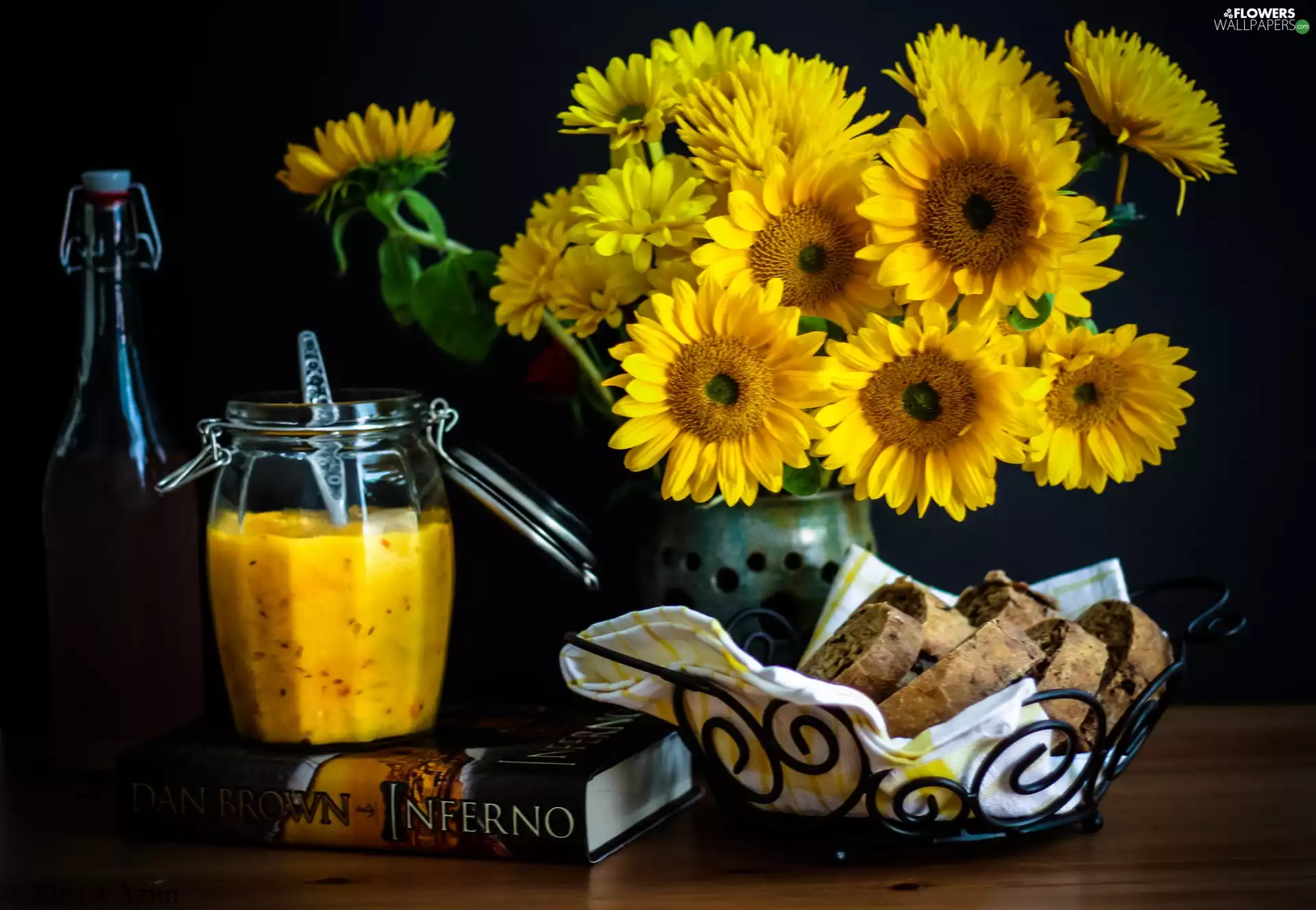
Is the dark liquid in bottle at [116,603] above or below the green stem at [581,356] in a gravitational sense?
below

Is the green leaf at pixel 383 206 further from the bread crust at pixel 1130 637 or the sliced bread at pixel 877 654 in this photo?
the bread crust at pixel 1130 637

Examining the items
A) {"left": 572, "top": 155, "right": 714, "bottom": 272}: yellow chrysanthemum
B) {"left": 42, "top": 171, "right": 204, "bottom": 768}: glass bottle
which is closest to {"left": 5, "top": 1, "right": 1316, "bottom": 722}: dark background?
{"left": 42, "top": 171, "right": 204, "bottom": 768}: glass bottle

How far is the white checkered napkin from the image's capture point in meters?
0.72

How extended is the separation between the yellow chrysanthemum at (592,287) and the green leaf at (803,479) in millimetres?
142

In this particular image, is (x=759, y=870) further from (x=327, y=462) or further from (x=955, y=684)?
(x=327, y=462)

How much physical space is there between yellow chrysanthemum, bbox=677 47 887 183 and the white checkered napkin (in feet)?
0.90

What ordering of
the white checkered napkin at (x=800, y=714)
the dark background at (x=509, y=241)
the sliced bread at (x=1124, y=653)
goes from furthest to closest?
the dark background at (x=509, y=241)
the sliced bread at (x=1124, y=653)
the white checkered napkin at (x=800, y=714)

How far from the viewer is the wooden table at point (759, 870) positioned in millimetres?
758

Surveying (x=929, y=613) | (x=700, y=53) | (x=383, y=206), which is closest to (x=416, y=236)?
(x=383, y=206)

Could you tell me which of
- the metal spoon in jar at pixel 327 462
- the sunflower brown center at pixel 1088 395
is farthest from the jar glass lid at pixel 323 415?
the sunflower brown center at pixel 1088 395

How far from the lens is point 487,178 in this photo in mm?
1132

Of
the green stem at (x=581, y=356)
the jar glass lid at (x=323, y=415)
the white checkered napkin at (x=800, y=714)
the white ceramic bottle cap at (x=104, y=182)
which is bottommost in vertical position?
the white checkered napkin at (x=800, y=714)

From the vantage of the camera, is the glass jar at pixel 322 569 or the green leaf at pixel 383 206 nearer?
the glass jar at pixel 322 569

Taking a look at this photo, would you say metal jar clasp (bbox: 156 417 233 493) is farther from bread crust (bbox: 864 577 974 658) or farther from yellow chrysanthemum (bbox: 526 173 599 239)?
bread crust (bbox: 864 577 974 658)
